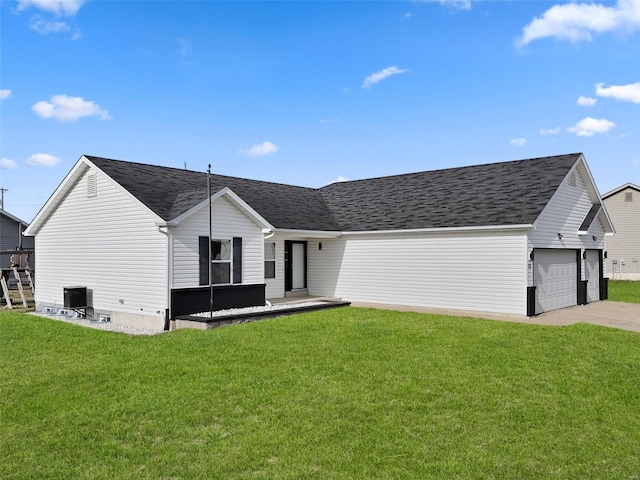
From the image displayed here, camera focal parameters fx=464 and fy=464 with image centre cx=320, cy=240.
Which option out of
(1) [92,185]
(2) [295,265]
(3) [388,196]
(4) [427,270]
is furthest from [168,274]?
(3) [388,196]

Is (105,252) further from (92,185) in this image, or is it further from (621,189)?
(621,189)

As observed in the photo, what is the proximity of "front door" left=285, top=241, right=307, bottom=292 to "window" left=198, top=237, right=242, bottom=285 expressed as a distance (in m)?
4.86

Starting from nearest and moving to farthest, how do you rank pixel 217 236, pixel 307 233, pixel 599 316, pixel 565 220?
1. pixel 217 236
2. pixel 599 316
3. pixel 565 220
4. pixel 307 233

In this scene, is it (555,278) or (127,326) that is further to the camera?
(555,278)

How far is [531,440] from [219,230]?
11.2 metres

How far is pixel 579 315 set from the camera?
15297 millimetres

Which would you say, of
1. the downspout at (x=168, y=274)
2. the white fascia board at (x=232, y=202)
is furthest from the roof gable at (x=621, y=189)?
the downspout at (x=168, y=274)

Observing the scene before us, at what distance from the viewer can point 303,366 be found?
8.46 meters

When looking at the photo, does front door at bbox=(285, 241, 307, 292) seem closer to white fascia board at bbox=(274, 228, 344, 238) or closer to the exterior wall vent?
white fascia board at bbox=(274, 228, 344, 238)

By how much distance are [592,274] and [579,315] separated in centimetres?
602

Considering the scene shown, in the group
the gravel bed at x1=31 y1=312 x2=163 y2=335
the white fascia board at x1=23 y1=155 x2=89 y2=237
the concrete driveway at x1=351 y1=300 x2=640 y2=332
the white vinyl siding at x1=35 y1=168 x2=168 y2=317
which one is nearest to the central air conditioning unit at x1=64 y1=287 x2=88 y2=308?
the white vinyl siding at x1=35 y1=168 x2=168 y2=317

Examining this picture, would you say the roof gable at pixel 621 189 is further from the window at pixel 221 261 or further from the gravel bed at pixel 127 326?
the window at pixel 221 261

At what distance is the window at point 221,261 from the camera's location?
14180 millimetres

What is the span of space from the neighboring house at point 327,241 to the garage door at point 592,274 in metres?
0.08
